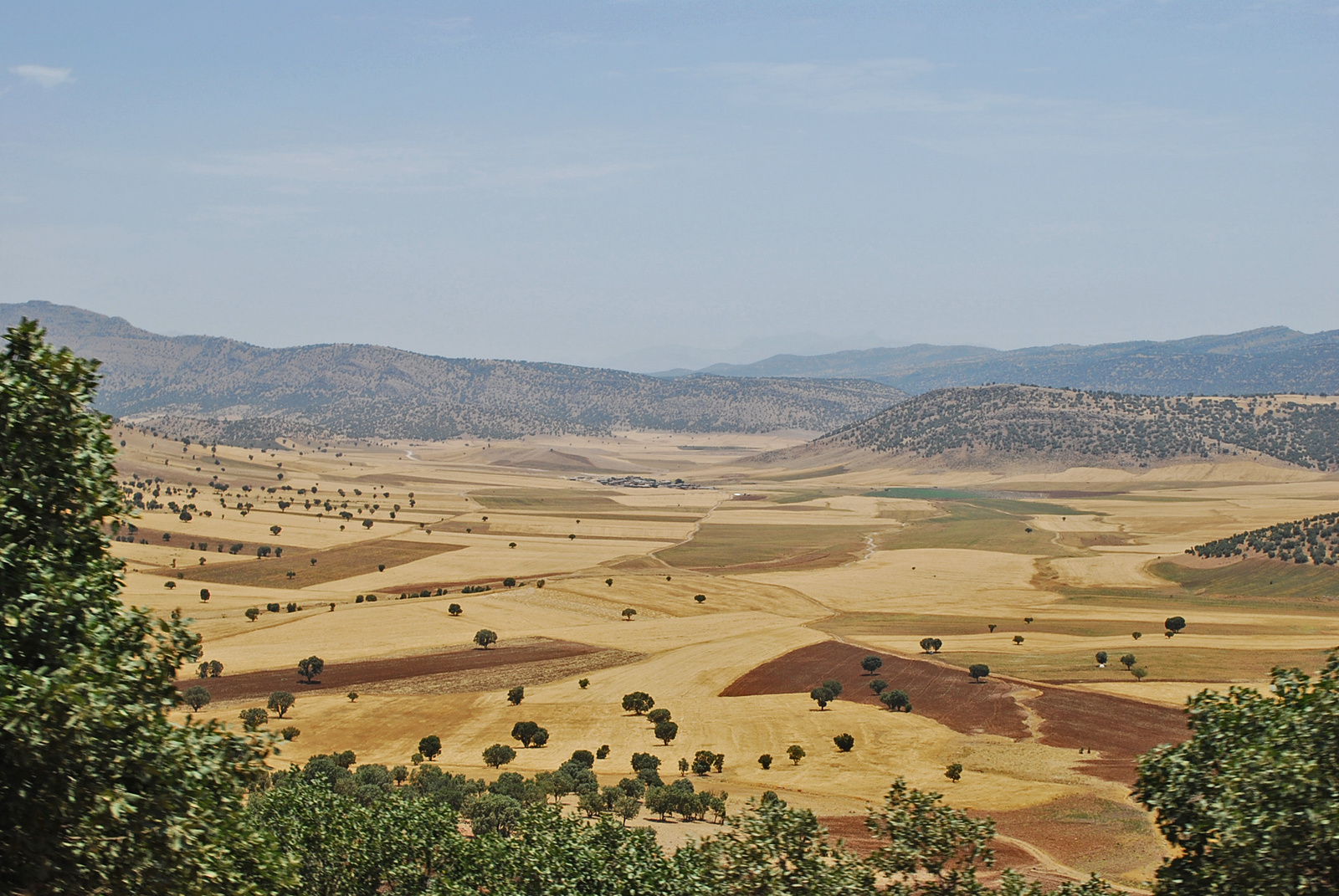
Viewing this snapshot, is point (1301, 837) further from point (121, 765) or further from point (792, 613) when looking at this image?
point (792, 613)

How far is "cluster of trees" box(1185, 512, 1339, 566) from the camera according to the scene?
146875 mm

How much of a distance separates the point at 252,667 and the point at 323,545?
292 ft

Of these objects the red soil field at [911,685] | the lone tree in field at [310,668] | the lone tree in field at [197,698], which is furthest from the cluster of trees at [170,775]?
the lone tree in field at [310,668]

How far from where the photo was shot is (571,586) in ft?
480

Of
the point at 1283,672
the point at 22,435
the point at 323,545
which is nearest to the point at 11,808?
the point at 22,435

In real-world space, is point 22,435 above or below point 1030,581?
above

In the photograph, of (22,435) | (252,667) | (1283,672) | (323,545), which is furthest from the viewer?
(323,545)

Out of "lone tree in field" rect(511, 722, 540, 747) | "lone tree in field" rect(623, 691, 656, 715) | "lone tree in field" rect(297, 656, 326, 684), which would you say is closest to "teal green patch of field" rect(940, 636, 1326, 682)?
"lone tree in field" rect(623, 691, 656, 715)

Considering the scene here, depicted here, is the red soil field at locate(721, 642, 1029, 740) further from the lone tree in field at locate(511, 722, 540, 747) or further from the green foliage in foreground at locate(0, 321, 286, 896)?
the green foliage in foreground at locate(0, 321, 286, 896)

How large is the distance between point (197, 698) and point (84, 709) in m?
74.2

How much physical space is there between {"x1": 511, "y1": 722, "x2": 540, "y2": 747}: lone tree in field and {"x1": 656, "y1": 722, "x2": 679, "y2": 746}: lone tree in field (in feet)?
32.7

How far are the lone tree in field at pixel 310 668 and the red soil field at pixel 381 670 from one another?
0.52 metres

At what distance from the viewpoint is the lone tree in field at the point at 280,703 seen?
8269cm

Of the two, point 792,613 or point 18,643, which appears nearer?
point 18,643
